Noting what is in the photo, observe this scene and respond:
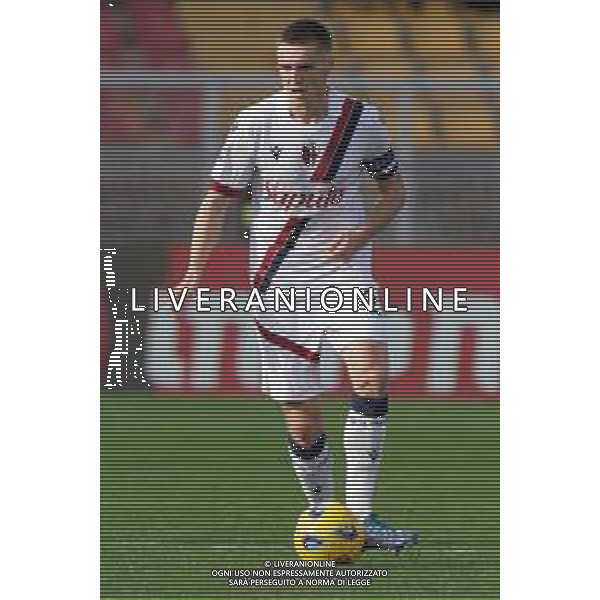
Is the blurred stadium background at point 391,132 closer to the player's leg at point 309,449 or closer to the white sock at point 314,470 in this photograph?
the player's leg at point 309,449

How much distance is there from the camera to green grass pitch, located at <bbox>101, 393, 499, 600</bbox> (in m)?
8.57

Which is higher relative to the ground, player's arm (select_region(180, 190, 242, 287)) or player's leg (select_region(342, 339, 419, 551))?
player's arm (select_region(180, 190, 242, 287))

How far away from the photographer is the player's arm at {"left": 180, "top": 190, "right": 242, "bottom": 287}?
860cm

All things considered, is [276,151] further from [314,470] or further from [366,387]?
[314,470]

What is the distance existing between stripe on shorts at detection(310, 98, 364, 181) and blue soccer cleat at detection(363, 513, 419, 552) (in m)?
1.89

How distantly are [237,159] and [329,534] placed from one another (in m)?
2.10

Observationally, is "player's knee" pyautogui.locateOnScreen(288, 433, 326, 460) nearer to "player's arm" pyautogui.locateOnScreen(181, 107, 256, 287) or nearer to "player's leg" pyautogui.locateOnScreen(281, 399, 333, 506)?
"player's leg" pyautogui.locateOnScreen(281, 399, 333, 506)

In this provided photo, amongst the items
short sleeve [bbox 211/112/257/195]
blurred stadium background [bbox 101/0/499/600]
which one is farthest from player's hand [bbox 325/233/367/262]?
short sleeve [bbox 211/112/257/195]

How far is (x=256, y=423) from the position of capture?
8609 mm

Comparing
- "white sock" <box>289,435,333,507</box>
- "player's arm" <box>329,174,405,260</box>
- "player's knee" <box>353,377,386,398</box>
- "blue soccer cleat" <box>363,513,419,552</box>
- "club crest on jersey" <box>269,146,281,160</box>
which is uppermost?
"club crest on jersey" <box>269,146,281,160</box>

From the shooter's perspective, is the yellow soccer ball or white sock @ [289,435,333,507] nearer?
the yellow soccer ball

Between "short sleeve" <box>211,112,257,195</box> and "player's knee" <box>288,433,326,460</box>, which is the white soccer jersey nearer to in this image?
"short sleeve" <box>211,112,257,195</box>

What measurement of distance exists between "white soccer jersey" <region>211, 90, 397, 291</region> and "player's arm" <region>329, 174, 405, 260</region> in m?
0.04

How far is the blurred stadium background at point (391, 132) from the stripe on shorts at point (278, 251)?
124mm
